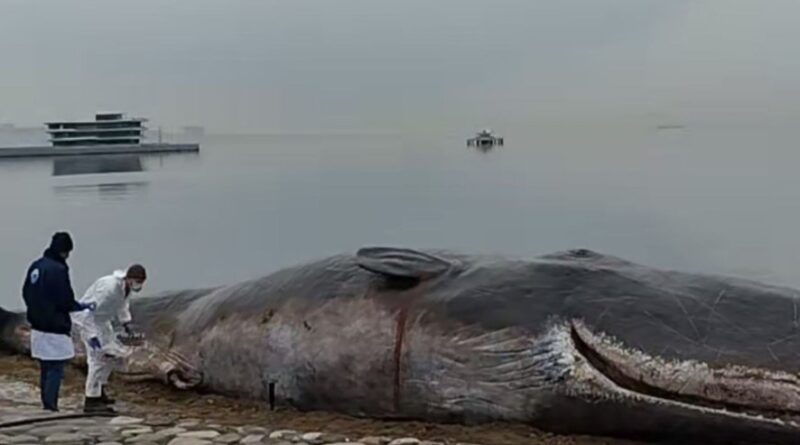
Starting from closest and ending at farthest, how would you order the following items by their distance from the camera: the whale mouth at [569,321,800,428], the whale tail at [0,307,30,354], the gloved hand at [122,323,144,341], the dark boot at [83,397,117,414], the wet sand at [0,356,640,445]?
the whale mouth at [569,321,800,428] → the wet sand at [0,356,640,445] → the dark boot at [83,397,117,414] → the gloved hand at [122,323,144,341] → the whale tail at [0,307,30,354]

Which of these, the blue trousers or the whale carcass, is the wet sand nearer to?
the whale carcass

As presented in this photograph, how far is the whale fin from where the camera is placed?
1012 cm

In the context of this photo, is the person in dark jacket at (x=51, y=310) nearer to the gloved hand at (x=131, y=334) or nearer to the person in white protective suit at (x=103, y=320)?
the person in white protective suit at (x=103, y=320)

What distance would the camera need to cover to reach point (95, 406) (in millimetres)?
10797

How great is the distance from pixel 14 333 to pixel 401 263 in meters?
6.40

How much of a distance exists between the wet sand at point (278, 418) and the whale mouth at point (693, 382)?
523 mm

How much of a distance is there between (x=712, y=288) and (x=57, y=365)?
6.44 metres

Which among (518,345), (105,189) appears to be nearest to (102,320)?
(518,345)

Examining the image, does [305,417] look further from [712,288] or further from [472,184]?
[472,184]

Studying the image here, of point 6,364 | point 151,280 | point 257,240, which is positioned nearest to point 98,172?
point 257,240

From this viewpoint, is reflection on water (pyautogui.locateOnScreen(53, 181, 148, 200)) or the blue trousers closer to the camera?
the blue trousers

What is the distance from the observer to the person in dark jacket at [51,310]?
1050 centimetres

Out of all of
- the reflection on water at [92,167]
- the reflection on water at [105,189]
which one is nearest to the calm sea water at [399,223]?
the reflection on water at [105,189]

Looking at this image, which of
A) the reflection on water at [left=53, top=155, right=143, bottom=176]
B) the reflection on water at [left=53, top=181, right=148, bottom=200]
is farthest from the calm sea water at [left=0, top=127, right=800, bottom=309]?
the reflection on water at [left=53, top=155, right=143, bottom=176]
